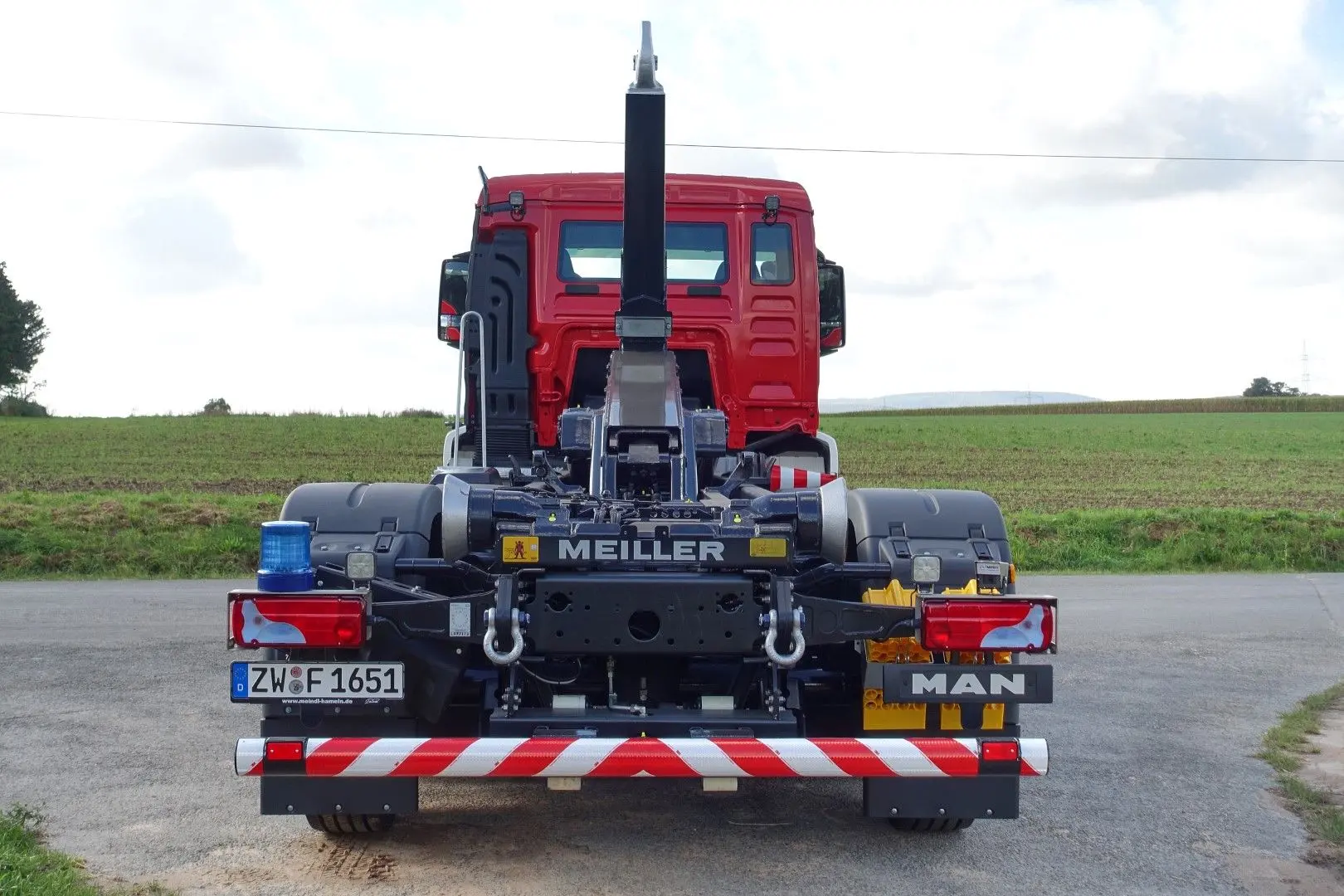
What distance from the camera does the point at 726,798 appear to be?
5.80m

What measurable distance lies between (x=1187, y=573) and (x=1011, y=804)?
38.3 ft

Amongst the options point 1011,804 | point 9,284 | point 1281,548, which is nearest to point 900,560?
point 1011,804

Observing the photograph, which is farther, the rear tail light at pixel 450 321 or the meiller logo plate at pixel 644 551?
the rear tail light at pixel 450 321

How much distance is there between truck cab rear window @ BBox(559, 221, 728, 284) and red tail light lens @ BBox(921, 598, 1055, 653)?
11.9 feet

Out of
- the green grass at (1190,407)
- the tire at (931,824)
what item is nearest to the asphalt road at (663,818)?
the tire at (931,824)

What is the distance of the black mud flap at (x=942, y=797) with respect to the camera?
4684mm

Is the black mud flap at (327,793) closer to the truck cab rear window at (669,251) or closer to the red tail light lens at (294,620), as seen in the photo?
the red tail light lens at (294,620)

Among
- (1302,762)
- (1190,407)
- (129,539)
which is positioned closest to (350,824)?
(1302,762)

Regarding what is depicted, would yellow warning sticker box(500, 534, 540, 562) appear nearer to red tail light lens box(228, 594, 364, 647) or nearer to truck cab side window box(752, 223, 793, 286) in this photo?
red tail light lens box(228, 594, 364, 647)

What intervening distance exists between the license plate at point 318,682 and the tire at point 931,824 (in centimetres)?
206

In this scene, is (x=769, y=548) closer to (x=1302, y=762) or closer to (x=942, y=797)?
(x=942, y=797)

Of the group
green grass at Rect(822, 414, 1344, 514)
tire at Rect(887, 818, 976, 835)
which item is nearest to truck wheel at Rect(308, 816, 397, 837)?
tire at Rect(887, 818, 976, 835)

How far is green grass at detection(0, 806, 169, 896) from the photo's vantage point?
4191 millimetres

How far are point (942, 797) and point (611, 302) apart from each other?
12.6 feet
